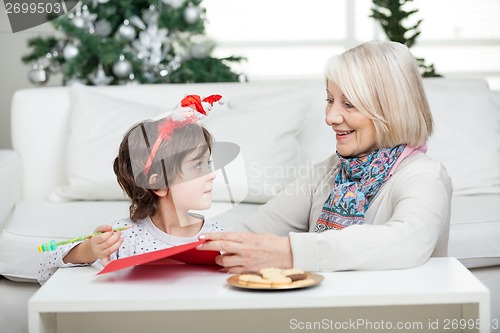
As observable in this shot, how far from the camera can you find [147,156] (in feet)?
5.40

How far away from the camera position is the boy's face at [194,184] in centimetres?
161

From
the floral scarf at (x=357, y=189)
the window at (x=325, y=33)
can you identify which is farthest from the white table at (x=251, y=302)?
the window at (x=325, y=33)

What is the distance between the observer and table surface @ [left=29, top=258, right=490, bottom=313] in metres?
1.11

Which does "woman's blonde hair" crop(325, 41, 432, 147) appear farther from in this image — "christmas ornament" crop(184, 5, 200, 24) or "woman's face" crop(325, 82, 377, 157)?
"christmas ornament" crop(184, 5, 200, 24)

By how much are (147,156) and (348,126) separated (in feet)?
1.45

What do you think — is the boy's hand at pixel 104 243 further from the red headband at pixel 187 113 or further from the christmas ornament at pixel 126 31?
the christmas ornament at pixel 126 31

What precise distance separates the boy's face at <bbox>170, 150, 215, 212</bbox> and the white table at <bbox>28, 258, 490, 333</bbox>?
281 mm

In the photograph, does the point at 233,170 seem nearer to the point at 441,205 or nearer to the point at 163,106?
the point at 441,205

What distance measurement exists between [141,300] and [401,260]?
0.46m

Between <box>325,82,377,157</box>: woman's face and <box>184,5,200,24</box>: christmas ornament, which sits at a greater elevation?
<box>184,5,200,24</box>: christmas ornament

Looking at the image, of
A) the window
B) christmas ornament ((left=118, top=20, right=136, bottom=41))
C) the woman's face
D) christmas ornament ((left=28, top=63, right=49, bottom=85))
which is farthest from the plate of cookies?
the window

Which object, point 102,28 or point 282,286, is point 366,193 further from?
point 102,28

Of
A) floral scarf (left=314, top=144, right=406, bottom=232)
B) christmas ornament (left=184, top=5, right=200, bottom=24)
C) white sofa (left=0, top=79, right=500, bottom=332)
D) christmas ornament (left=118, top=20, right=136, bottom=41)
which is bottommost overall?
white sofa (left=0, top=79, right=500, bottom=332)

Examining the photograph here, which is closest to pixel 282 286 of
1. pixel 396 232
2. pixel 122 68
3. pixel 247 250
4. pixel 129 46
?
pixel 247 250
